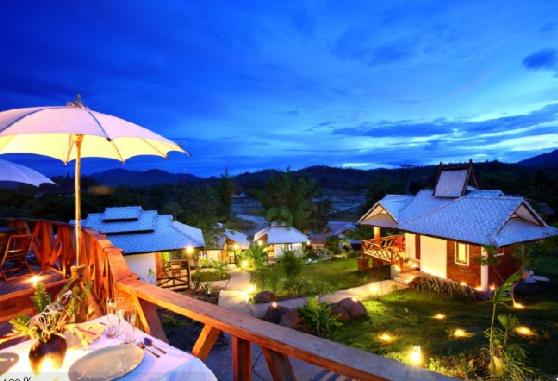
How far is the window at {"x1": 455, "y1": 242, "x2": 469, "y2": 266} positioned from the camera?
15.2m

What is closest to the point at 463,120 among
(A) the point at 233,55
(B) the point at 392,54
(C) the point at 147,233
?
(B) the point at 392,54

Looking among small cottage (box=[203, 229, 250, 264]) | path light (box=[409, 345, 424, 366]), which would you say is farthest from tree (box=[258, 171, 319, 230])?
path light (box=[409, 345, 424, 366])

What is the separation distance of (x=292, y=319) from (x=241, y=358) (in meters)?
10.4

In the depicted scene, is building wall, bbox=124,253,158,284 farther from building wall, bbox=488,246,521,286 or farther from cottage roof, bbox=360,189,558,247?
building wall, bbox=488,246,521,286

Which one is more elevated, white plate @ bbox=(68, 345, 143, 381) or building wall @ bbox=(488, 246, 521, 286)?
white plate @ bbox=(68, 345, 143, 381)

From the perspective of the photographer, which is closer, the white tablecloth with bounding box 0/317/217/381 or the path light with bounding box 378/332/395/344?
the white tablecloth with bounding box 0/317/217/381

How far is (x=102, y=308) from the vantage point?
475 cm

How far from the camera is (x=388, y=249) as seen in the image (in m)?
19.2

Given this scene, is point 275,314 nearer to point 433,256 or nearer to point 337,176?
point 433,256

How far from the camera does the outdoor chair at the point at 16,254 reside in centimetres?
646

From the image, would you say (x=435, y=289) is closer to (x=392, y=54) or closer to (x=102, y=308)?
(x=102, y=308)

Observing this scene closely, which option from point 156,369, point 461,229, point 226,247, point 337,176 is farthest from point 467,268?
point 337,176

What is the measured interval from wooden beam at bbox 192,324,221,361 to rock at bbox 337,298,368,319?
11.4m

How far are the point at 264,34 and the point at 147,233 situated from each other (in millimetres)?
25598
